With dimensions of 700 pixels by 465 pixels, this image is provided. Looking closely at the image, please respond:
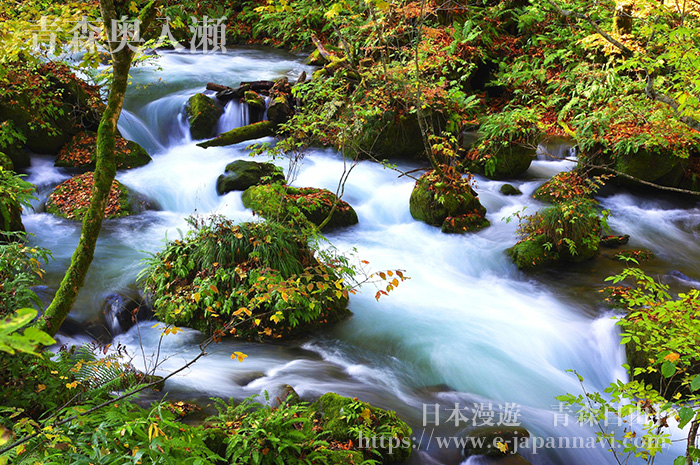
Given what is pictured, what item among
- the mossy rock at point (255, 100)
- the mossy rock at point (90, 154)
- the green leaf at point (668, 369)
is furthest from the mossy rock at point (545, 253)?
the mossy rock at point (90, 154)

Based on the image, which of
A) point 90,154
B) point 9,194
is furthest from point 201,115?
point 9,194

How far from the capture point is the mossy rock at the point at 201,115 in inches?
433

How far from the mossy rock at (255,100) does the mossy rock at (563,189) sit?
6.85 m

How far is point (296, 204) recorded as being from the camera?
23.3 feet

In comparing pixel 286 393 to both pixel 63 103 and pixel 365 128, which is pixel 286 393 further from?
pixel 63 103

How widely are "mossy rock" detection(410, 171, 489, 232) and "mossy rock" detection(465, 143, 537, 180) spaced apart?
162cm

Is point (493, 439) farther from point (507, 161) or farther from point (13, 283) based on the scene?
point (507, 161)

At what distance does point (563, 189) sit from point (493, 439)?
565 centimetres

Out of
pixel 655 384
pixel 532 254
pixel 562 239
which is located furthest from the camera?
pixel 532 254

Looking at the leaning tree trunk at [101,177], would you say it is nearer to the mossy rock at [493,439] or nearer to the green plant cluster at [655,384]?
the green plant cluster at [655,384]

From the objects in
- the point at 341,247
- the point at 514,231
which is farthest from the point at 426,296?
the point at 514,231

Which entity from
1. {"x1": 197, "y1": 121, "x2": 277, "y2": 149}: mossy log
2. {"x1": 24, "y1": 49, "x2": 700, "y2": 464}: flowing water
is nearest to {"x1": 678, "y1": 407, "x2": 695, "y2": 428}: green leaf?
{"x1": 24, "y1": 49, "x2": 700, "y2": 464}: flowing water

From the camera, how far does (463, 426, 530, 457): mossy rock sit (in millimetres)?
3865

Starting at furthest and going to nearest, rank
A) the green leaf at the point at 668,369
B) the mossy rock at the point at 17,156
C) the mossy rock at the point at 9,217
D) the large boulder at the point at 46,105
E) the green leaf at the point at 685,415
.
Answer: the large boulder at the point at 46,105
the mossy rock at the point at 17,156
the mossy rock at the point at 9,217
the green leaf at the point at 668,369
the green leaf at the point at 685,415
